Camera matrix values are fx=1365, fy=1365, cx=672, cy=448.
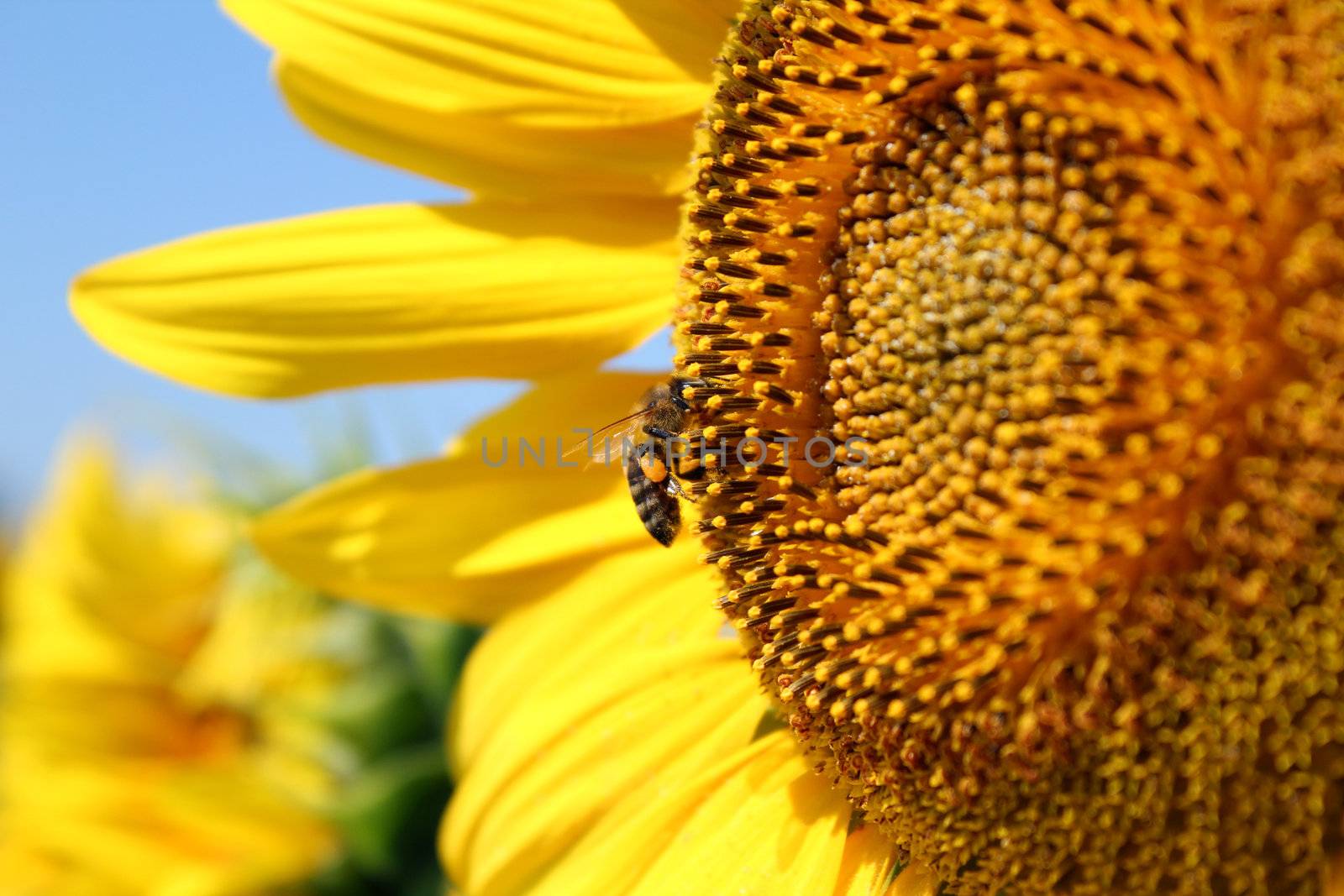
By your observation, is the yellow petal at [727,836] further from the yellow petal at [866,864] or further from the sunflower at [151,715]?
the sunflower at [151,715]

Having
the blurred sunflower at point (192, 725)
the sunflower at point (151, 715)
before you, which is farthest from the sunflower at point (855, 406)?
the sunflower at point (151, 715)

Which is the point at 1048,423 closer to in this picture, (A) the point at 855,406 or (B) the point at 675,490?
(A) the point at 855,406

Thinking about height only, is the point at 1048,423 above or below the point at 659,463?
above

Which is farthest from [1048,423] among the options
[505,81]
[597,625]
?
[505,81]

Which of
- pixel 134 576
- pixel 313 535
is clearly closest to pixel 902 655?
pixel 313 535

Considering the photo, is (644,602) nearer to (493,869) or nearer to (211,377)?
(493,869)
